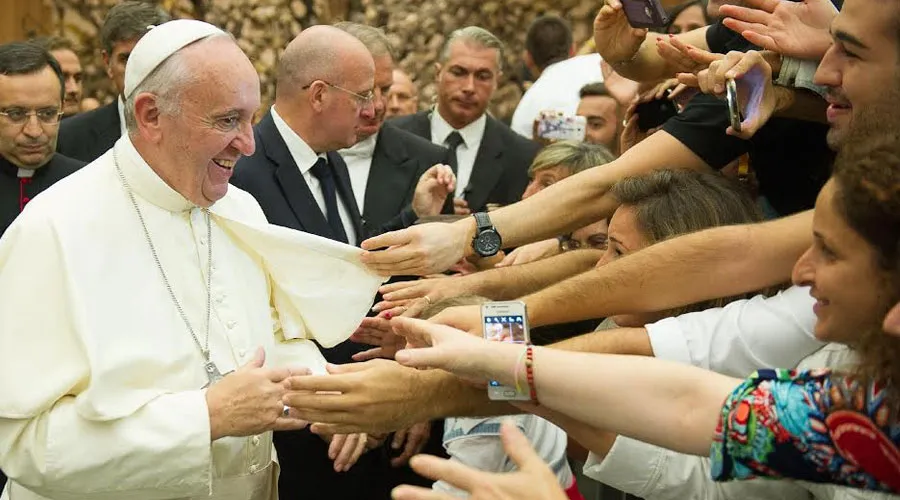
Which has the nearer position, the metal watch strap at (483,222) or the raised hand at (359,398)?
the raised hand at (359,398)

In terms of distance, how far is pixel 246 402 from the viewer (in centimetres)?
279

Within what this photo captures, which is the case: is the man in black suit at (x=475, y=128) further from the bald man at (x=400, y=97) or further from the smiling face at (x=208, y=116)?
the smiling face at (x=208, y=116)

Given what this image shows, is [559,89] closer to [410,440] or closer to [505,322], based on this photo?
[410,440]

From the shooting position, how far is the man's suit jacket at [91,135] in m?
5.48

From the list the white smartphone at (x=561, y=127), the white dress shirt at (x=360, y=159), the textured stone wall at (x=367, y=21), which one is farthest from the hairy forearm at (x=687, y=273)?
the textured stone wall at (x=367, y=21)

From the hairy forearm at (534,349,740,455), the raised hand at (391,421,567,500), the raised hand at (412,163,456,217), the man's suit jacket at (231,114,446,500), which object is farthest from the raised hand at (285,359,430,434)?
the raised hand at (412,163,456,217)

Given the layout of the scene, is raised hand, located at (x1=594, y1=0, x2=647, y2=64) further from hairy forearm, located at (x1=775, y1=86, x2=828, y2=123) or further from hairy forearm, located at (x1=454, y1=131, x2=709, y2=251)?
hairy forearm, located at (x1=775, y1=86, x2=828, y2=123)

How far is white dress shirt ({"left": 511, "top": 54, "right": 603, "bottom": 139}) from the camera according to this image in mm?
6836

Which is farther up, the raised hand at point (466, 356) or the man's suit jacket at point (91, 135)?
the raised hand at point (466, 356)

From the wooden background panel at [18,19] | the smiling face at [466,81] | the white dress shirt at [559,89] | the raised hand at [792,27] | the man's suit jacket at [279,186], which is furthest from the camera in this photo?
the wooden background panel at [18,19]

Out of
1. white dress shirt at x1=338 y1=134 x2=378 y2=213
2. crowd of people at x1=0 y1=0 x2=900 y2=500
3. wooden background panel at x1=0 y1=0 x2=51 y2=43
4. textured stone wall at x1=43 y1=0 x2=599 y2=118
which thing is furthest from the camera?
wooden background panel at x1=0 y1=0 x2=51 y2=43

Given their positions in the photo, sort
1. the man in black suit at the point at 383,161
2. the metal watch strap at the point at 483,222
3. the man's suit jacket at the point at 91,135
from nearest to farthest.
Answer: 1. the metal watch strap at the point at 483,222
2. the man in black suit at the point at 383,161
3. the man's suit jacket at the point at 91,135

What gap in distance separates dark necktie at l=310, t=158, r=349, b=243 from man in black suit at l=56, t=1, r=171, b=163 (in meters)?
1.36

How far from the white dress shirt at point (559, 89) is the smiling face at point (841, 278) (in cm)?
451
